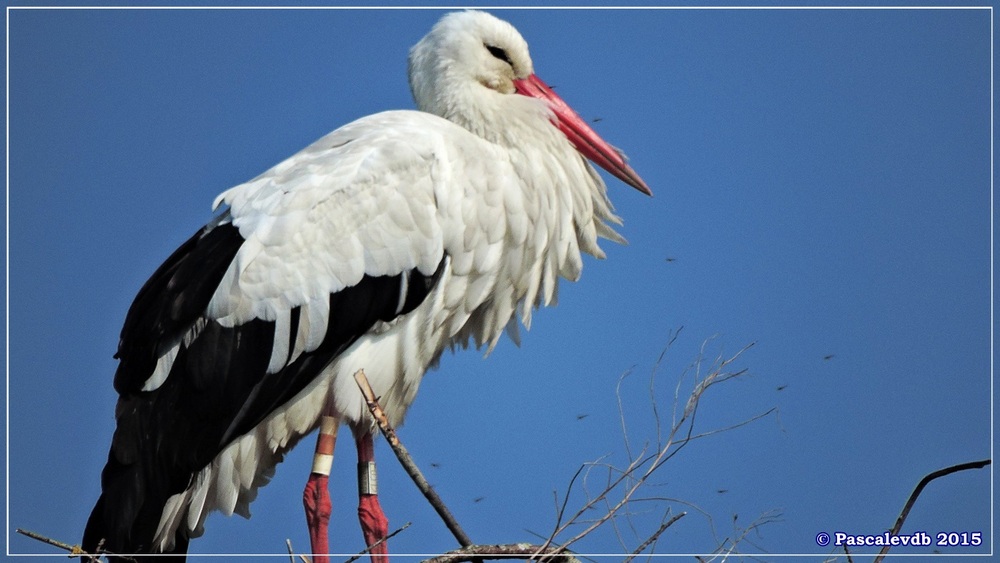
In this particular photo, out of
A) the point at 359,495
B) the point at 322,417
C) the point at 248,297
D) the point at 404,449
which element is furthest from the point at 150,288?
the point at 404,449

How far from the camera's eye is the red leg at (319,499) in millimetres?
3877

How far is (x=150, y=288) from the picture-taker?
3.69 meters

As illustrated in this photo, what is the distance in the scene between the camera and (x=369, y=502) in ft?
13.0

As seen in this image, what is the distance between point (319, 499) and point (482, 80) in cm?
127

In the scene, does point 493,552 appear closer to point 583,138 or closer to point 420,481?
point 420,481

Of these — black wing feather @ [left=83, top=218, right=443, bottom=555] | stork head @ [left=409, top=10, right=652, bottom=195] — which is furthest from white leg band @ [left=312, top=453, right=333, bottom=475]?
stork head @ [left=409, top=10, right=652, bottom=195]

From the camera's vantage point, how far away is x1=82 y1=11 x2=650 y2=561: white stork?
3.62 metres

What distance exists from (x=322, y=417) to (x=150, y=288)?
1.86 ft

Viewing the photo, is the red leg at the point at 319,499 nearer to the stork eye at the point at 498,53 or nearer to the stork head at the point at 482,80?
the stork head at the point at 482,80

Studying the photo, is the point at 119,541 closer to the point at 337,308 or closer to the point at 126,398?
the point at 126,398

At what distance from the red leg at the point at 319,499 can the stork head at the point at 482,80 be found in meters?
0.98

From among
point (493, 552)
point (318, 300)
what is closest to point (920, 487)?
point (493, 552)

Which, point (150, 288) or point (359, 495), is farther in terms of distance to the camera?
point (359, 495)

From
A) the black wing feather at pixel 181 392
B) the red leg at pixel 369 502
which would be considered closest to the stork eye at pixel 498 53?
the black wing feather at pixel 181 392
